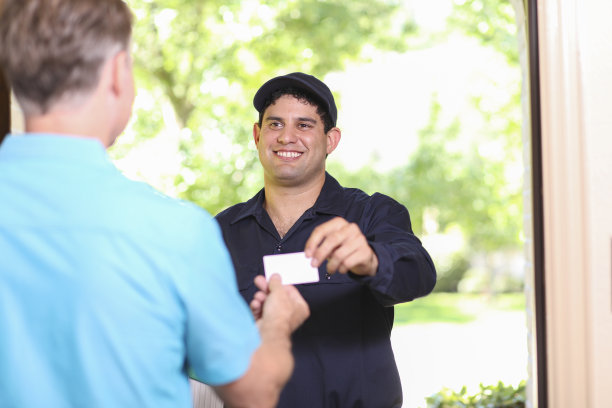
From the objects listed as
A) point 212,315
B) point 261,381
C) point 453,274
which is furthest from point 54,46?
point 453,274

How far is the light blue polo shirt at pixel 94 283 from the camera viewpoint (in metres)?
1.03

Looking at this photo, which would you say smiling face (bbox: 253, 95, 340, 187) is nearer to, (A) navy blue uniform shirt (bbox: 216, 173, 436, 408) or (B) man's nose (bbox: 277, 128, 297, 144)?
(B) man's nose (bbox: 277, 128, 297, 144)

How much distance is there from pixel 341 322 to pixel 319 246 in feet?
1.70

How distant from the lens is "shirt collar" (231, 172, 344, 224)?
2336 millimetres

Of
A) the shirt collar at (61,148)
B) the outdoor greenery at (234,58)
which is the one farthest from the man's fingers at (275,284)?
the outdoor greenery at (234,58)

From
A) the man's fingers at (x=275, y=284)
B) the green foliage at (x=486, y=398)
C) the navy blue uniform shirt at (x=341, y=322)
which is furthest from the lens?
the green foliage at (x=486, y=398)

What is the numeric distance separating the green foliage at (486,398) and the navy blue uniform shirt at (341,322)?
2.03m

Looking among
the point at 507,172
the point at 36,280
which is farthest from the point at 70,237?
the point at 507,172

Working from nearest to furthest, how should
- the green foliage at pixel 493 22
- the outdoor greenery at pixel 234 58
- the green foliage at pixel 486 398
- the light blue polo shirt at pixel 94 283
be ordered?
the light blue polo shirt at pixel 94 283 < the green foliage at pixel 486 398 < the green foliage at pixel 493 22 < the outdoor greenery at pixel 234 58

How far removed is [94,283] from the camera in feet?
3.37

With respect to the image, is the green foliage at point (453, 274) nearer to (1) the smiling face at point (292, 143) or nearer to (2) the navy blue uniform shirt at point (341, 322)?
(1) the smiling face at point (292, 143)

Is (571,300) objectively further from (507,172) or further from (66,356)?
(507,172)

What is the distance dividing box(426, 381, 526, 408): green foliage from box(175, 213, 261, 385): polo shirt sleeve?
10.6 ft

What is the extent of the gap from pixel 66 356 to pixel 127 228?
0.22 metres
